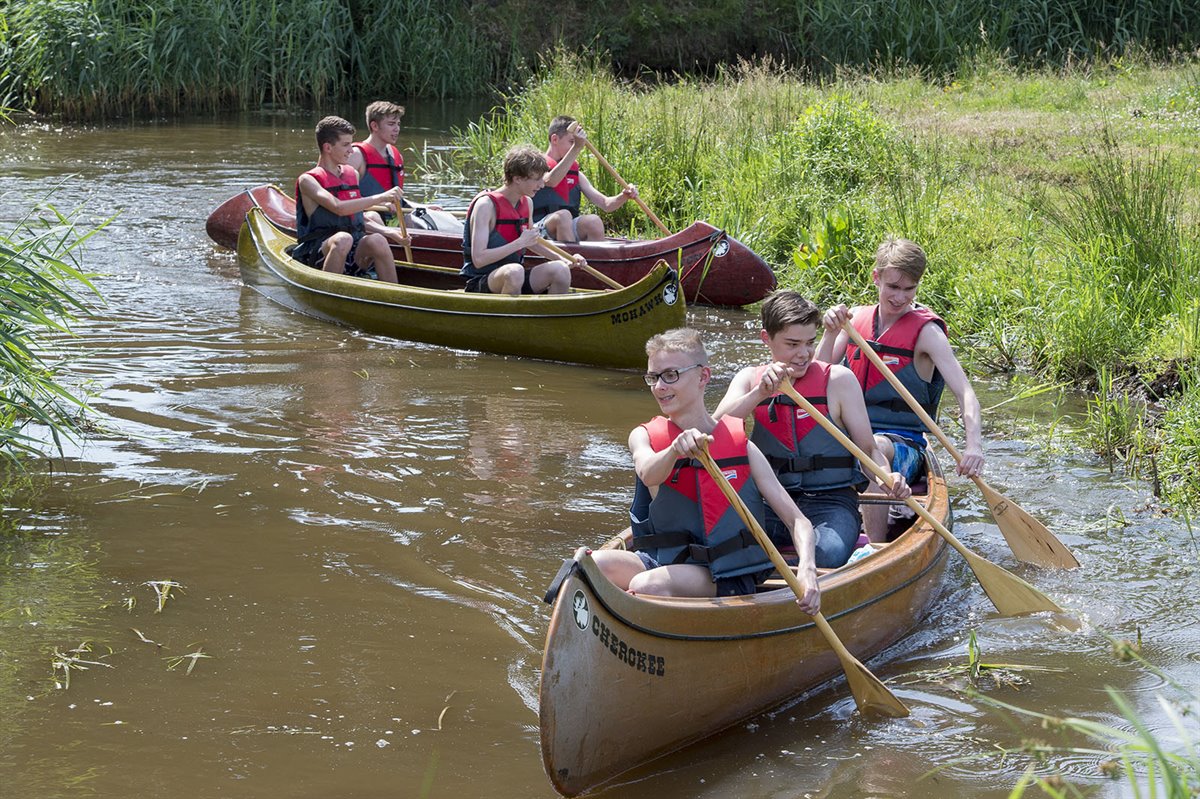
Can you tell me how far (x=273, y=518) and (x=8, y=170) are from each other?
31.5 ft

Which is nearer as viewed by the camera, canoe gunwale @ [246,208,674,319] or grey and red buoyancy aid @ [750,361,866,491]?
grey and red buoyancy aid @ [750,361,866,491]

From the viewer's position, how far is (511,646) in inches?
182

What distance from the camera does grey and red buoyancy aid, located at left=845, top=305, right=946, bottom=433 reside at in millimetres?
5535

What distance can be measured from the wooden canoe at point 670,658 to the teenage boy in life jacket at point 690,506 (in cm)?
13

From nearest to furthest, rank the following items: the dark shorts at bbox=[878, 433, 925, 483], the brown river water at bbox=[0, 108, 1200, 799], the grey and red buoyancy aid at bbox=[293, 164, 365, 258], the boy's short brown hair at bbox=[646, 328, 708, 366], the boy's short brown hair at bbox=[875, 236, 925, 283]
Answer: the brown river water at bbox=[0, 108, 1200, 799]
the boy's short brown hair at bbox=[646, 328, 708, 366]
the boy's short brown hair at bbox=[875, 236, 925, 283]
the dark shorts at bbox=[878, 433, 925, 483]
the grey and red buoyancy aid at bbox=[293, 164, 365, 258]

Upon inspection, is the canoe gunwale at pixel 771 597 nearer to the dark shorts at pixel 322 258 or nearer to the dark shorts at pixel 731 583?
the dark shorts at pixel 731 583

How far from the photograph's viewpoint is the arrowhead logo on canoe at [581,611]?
3.54 metres

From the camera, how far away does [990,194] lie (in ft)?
32.0

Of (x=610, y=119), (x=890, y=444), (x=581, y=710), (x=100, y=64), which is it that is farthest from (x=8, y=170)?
(x=581, y=710)

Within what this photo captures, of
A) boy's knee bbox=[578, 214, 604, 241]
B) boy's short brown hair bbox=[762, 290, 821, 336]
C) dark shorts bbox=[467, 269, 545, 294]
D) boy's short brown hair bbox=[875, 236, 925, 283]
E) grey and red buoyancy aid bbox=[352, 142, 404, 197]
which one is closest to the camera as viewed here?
boy's short brown hair bbox=[762, 290, 821, 336]

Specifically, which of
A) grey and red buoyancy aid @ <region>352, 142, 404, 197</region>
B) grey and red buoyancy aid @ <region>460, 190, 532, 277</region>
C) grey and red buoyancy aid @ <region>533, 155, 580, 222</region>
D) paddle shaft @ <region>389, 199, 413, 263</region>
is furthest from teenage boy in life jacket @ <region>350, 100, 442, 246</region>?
grey and red buoyancy aid @ <region>460, 190, 532, 277</region>

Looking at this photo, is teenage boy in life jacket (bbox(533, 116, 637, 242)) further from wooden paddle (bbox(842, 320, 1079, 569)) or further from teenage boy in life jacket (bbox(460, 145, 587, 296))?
wooden paddle (bbox(842, 320, 1079, 569))

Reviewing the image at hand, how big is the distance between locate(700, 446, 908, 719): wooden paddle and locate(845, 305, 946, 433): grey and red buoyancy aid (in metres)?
1.50

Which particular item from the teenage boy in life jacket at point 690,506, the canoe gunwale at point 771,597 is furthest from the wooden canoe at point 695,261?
the teenage boy in life jacket at point 690,506
